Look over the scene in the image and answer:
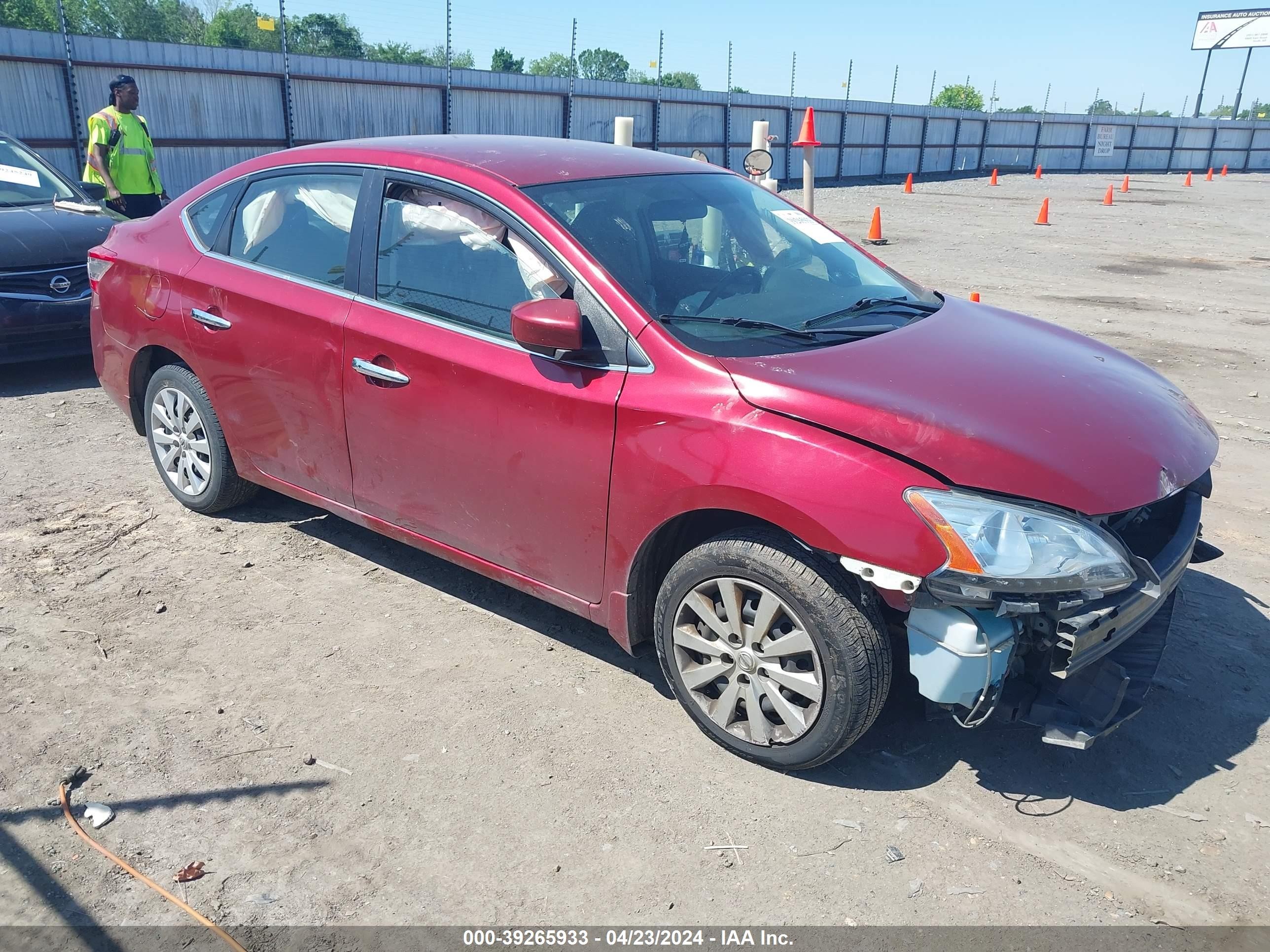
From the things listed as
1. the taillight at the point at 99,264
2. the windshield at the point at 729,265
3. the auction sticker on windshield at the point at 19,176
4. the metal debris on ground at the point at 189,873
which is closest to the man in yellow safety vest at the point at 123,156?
the auction sticker on windshield at the point at 19,176

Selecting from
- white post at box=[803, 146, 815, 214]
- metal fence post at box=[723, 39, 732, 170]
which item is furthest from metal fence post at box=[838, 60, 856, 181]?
white post at box=[803, 146, 815, 214]

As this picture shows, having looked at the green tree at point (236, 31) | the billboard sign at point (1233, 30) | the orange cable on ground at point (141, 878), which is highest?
the billboard sign at point (1233, 30)

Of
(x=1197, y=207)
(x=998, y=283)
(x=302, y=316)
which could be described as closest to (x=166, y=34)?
(x=1197, y=207)

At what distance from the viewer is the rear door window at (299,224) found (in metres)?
4.06

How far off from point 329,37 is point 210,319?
5680cm

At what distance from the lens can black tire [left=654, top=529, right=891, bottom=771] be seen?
2.91 m

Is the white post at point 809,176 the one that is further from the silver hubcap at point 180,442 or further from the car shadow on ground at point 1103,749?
the car shadow on ground at point 1103,749

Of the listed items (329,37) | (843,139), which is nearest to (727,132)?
(843,139)

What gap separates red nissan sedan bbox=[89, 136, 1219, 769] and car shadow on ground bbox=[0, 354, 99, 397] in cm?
343

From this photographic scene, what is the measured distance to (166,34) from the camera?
4944 cm

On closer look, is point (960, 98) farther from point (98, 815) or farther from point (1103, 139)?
point (98, 815)

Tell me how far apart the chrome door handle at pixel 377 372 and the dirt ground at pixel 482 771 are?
40.2 inches

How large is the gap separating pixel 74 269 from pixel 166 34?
50.5 meters

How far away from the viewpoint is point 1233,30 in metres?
70.3
